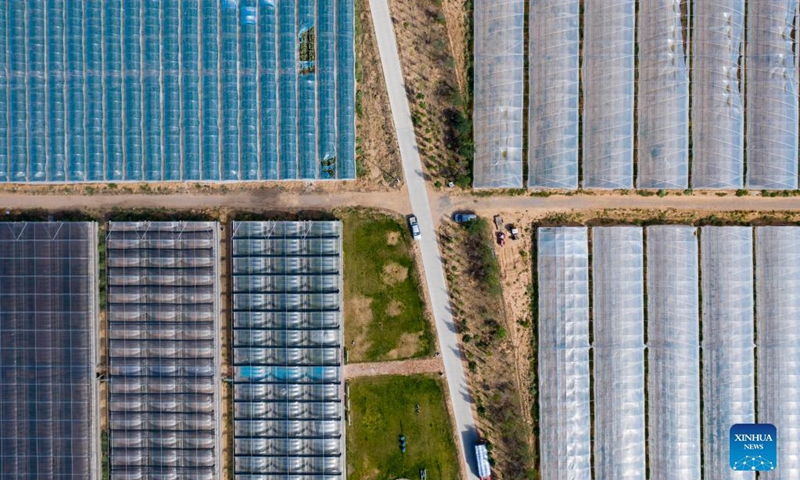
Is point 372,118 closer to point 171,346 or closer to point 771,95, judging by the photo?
point 171,346

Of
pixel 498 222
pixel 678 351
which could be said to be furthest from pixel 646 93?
pixel 678 351

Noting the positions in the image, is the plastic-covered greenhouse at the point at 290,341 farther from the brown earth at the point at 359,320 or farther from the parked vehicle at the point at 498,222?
the parked vehicle at the point at 498,222

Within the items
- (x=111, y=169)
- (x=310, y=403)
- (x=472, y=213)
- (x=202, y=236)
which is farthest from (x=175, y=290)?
(x=472, y=213)

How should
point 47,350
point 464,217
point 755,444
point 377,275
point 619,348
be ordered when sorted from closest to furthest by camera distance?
point 47,350 < point 619,348 < point 755,444 < point 464,217 < point 377,275

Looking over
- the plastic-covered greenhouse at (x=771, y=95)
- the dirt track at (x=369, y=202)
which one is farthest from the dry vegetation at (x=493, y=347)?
the plastic-covered greenhouse at (x=771, y=95)

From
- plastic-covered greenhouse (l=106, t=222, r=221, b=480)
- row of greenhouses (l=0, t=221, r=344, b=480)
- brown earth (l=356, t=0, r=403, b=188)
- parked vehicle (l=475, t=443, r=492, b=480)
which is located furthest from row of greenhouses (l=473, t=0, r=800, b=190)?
plastic-covered greenhouse (l=106, t=222, r=221, b=480)

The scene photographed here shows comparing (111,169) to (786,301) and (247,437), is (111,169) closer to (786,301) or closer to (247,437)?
(247,437)

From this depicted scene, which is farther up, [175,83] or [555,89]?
[175,83]
